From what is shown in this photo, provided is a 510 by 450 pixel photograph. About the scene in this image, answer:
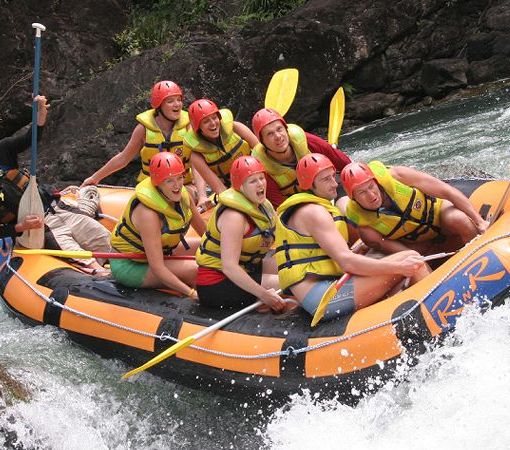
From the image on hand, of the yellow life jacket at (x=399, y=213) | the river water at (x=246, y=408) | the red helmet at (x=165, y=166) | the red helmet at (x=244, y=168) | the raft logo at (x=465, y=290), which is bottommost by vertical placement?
the river water at (x=246, y=408)

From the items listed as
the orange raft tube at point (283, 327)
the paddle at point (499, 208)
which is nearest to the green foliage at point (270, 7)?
the orange raft tube at point (283, 327)

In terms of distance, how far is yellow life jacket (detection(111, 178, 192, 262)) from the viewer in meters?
4.05

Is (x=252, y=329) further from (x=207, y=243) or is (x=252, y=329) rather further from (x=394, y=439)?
(x=394, y=439)

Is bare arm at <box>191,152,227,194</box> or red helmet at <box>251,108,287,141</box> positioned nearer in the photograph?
red helmet at <box>251,108,287,141</box>

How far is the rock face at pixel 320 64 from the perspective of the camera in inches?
381

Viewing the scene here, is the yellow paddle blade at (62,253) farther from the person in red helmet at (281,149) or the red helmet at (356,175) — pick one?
the red helmet at (356,175)

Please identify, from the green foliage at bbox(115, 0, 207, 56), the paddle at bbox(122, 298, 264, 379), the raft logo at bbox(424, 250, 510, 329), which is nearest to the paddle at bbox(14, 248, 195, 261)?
the paddle at bbox(122, 298, 264, 379)

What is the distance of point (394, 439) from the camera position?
317 centimetres

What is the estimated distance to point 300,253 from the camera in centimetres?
360

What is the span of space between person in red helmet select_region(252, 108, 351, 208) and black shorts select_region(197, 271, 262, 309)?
939 millimetres

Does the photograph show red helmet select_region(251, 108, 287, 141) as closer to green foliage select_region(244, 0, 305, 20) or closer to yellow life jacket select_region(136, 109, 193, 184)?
yellow life jacket select_region(136, 109, 193, 184)

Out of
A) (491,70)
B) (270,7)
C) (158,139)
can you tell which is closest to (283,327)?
(158,139)

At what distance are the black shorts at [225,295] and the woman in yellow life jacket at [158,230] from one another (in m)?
0.25

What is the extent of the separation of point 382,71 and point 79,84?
437 centimetres
